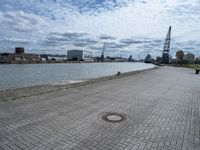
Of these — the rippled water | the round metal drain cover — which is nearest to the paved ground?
the round metal drain cover

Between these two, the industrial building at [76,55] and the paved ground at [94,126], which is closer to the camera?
the paved ground at [94,126]

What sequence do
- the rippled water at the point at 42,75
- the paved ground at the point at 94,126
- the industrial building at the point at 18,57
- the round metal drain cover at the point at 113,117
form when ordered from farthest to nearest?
the industrial building at the point at 18,57
the rippled water at the point at 42,75
the round metal drain cover at the point at 113,117
the paved ground at the point at 94,126

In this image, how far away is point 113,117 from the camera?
18.5ft

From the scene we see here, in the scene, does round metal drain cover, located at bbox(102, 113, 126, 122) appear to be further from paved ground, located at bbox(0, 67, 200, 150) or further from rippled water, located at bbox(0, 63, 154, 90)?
rippled water, located at bbox(0, 63, 154, 90)

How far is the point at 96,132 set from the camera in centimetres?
445

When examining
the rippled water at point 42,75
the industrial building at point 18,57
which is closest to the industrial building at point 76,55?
the industrial building at point 18,57

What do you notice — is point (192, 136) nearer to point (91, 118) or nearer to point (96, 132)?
point (96, 132)

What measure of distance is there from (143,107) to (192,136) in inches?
107

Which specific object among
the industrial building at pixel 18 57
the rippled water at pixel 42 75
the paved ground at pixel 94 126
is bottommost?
the rippled water at pixel 42 75

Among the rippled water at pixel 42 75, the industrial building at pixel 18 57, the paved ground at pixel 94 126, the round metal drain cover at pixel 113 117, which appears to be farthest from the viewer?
the industrial building at pixel 18 57

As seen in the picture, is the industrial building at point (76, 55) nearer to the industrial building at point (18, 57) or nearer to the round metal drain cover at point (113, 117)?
the industrial building at point (18, 57)

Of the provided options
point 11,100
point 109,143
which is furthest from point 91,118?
point 11,100

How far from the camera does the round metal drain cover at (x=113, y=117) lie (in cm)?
541

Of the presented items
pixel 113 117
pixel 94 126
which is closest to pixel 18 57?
pixel 113 117
